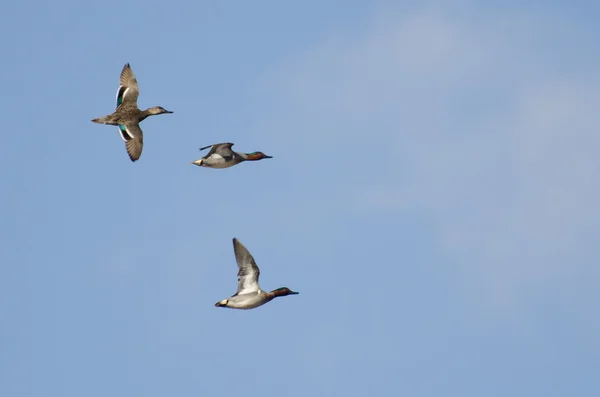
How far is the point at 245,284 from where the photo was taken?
43.5m

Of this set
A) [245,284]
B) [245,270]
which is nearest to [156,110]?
[245,270]

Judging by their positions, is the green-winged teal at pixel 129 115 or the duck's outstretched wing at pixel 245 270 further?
the green-winged teal at pixel 129 115

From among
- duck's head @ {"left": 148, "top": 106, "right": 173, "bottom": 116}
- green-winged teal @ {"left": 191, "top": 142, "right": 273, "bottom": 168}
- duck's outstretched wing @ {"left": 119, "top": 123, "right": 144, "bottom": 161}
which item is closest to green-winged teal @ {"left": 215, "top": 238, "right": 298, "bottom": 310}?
green-winged teal @ {"left": 191, "top": 142, "right": 273, "bottom": 168}

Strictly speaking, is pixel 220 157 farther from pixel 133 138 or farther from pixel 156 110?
pixel 156 110

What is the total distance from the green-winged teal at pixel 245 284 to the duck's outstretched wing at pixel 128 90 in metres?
8.92

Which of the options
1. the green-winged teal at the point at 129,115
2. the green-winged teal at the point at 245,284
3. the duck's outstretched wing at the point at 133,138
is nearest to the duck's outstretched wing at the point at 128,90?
the green-winged teal at the point at 129,115

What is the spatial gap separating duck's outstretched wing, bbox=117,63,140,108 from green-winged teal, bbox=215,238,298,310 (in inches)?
351

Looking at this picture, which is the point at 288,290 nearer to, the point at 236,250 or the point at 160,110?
the point at 236,250

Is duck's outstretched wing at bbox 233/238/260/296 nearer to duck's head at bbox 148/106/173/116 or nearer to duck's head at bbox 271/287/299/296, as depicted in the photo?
duck's head at bbox 271/287/299/296

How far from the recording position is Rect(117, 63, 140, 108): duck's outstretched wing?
4919 centimetres

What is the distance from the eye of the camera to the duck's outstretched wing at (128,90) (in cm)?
4919

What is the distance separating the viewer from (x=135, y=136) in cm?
4822

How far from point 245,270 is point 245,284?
472 millimetres

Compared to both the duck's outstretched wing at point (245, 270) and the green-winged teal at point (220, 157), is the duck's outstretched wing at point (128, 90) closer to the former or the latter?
the green-winged teal at point (220, 157)
